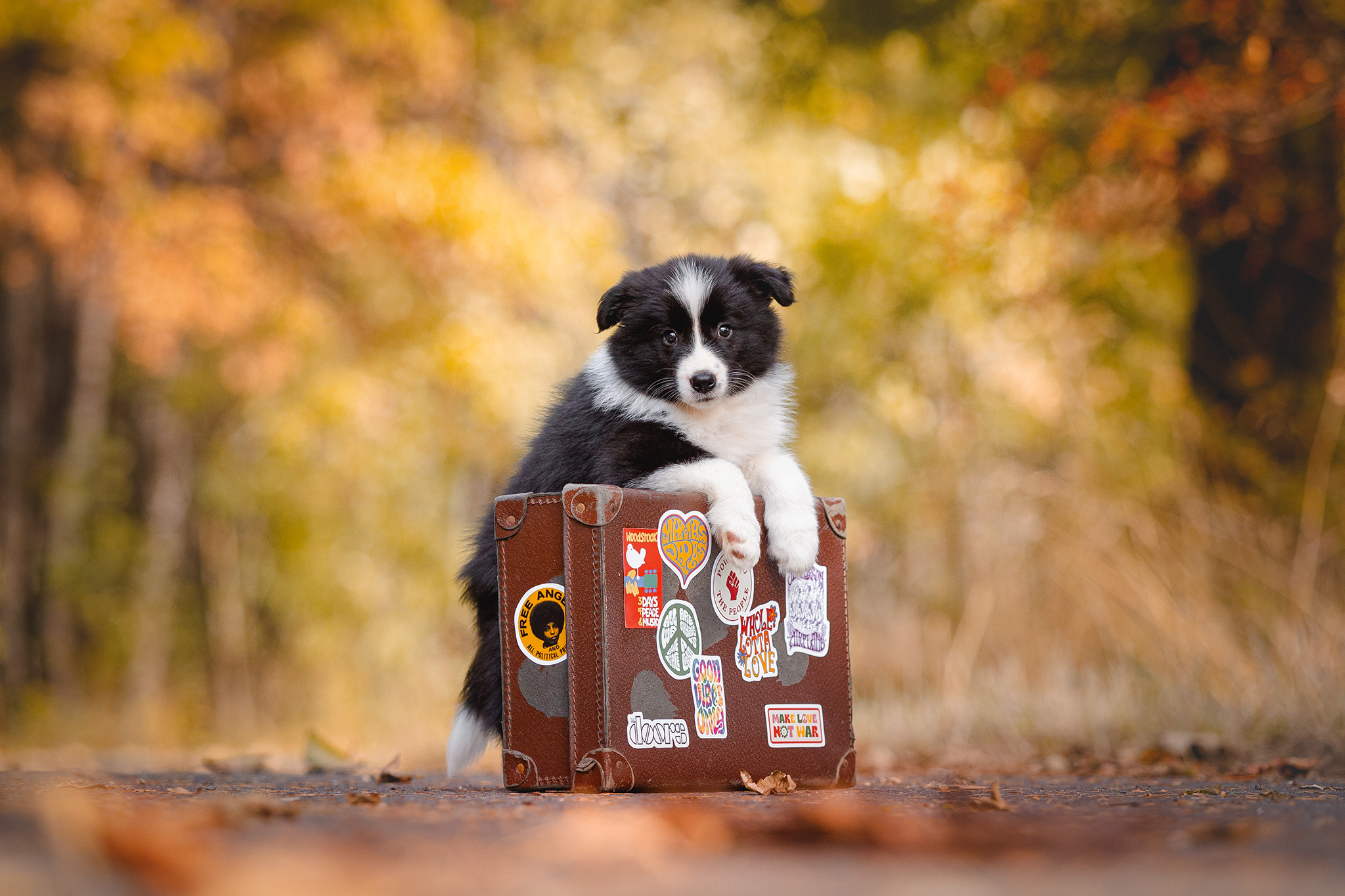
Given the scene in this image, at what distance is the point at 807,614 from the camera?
277 centimetres

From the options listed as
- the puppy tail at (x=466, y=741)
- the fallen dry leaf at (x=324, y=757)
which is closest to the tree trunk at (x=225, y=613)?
the fallen dry leaf at (x=324, y=757)

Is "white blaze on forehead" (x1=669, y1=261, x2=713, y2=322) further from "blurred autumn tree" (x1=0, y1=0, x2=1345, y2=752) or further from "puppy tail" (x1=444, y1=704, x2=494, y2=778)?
"blurred autumn tree" (x1=0, y1=0, x2=1345, y2=752)

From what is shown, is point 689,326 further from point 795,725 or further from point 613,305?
→ point 795,725

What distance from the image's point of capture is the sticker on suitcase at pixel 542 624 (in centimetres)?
252

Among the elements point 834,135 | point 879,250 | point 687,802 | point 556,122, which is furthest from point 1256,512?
point 556,122

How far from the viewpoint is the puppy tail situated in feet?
9.68

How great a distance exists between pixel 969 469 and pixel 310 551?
516 cm

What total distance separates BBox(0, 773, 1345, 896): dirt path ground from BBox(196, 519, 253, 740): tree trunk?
7399mm

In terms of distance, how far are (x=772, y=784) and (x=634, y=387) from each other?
1176 mm

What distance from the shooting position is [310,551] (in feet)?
27.6

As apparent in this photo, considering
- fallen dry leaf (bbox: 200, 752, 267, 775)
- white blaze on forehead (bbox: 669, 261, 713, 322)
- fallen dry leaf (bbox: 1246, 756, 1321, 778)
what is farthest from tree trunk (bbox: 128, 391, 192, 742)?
fallen dry leaf (bbox: 1246, 756, 1321, 778)

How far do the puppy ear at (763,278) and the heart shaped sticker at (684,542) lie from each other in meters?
0.89

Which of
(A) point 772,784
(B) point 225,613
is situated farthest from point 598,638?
(B) point 225,613

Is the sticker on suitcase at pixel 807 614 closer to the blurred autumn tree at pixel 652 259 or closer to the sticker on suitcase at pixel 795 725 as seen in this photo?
the sticker on suitcase at pixel 795 725
